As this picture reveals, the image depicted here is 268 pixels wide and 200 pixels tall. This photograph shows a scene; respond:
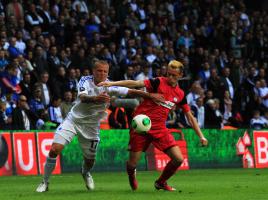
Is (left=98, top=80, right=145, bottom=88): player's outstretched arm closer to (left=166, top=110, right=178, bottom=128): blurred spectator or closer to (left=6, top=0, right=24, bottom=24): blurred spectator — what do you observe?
(left=166, top=110, right=178, bottom=128): blurred spectator

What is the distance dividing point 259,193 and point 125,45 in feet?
53.5

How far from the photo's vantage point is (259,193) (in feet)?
49.2

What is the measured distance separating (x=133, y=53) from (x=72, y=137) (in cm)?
1531

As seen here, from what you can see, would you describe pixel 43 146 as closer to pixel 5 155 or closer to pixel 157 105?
pixel 5 155

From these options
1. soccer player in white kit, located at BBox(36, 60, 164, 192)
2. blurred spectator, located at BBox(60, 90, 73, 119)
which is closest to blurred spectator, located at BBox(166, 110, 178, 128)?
blurred spectator, located at BBox(60, 90, 73, 119)

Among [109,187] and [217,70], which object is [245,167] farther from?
[109,187]

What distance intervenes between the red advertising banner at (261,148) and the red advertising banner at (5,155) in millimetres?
7972

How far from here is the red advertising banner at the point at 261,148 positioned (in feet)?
89.4

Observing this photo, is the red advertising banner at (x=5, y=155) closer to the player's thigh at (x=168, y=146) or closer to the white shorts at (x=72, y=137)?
the white shorts at (x=72, y=137)

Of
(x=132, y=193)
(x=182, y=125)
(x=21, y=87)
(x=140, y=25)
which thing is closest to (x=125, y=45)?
(x=140, y=25)

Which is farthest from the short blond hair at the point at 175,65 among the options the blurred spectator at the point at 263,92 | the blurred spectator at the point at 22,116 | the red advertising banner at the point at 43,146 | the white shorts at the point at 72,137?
the blurred spectator at the point at 263,92

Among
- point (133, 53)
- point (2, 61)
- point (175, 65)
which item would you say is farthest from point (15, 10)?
point (175, 65)

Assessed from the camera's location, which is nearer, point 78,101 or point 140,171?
point 78,101

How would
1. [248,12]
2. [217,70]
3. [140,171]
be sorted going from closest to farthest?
[140,171] < [217,70] < [248,12]
